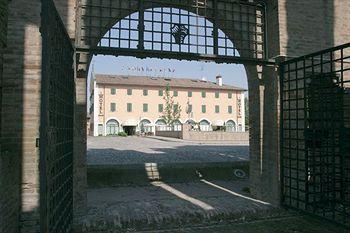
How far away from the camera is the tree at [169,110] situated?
2048 inches

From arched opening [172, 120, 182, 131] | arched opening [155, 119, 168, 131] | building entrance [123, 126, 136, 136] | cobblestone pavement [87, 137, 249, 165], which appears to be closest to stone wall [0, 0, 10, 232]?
cobblestone pavement [87, 137, 249, 165]

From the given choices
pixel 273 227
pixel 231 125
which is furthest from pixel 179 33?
pixel 231 125

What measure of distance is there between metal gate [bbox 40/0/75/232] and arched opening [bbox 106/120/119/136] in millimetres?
47423

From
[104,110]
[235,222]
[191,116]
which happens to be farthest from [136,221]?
[191,116]

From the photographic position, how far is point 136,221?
623 cm

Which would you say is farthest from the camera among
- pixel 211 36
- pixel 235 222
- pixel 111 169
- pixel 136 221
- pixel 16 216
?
pixel 111 169

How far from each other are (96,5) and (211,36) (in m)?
2.65

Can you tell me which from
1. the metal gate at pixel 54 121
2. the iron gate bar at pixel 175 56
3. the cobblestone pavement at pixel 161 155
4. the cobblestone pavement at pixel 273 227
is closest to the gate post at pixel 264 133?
the iron gate bar at pixel 175 56

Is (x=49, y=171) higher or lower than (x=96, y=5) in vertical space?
lower

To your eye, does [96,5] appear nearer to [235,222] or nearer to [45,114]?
[45,114]

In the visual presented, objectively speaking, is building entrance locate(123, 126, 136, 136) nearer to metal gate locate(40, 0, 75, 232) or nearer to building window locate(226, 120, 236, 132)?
building window locate(226, 120, 236, 132)

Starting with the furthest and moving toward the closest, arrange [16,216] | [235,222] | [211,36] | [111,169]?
1. [111,169]
2. [211,36]
3. [235,222]
4. [16,216]

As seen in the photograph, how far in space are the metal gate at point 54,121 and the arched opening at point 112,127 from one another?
47.4 metres

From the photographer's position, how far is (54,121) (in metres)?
4.07
